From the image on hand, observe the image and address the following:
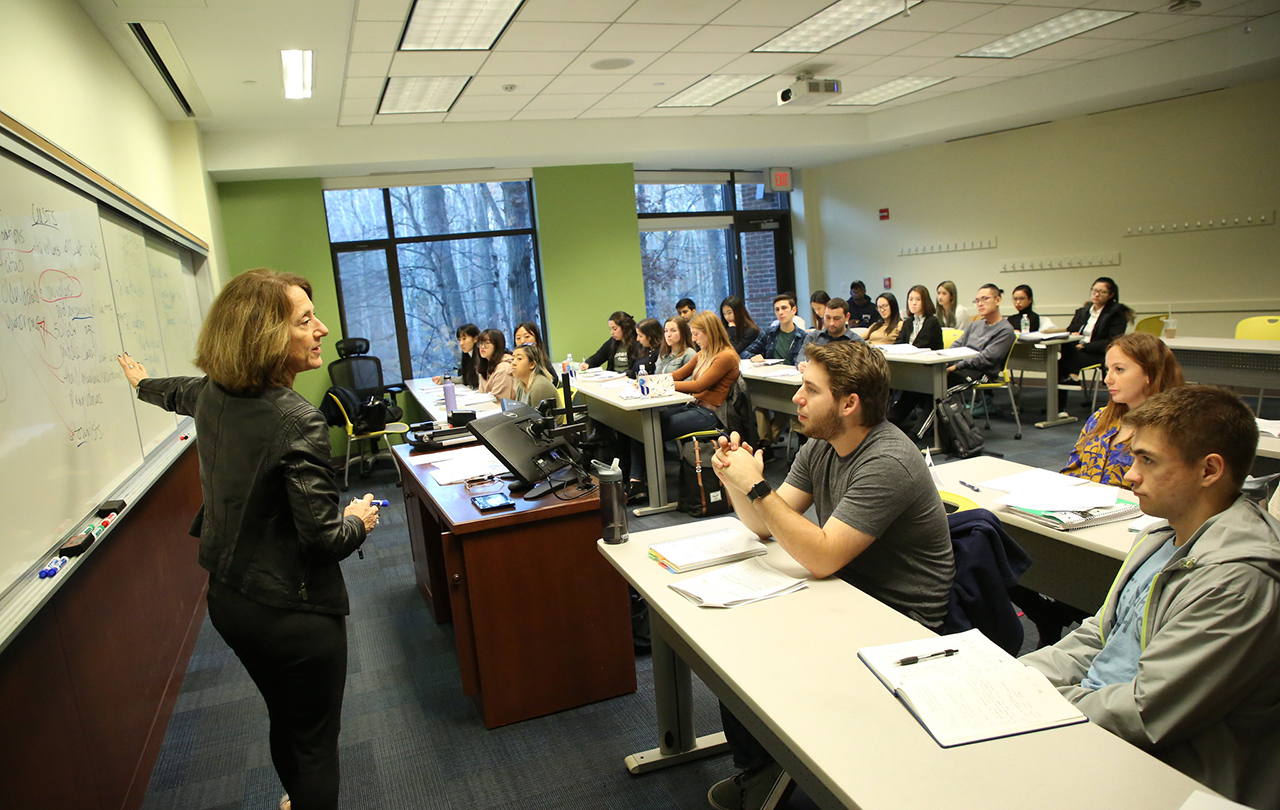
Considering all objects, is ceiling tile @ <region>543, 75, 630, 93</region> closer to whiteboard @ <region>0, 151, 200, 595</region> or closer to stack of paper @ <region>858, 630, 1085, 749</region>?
whiteboard @ <region>0, 151, 200, 595</region>

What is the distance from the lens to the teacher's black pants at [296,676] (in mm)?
1659

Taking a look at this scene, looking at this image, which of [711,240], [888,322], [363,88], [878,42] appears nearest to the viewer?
[878,42]

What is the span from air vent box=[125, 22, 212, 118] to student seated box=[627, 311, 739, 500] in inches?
133

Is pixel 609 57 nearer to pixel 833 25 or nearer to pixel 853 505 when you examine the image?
pixel 833 25

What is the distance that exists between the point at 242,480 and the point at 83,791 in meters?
0.97

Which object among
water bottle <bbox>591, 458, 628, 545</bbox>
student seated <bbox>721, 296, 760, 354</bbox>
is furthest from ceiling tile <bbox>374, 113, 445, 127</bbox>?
water bottle <bbox>591, 458, 628, 545</bbox>

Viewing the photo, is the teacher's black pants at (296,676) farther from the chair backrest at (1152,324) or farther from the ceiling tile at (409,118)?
the chair backrest at (1152,324)

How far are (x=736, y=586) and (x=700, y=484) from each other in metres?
2.86

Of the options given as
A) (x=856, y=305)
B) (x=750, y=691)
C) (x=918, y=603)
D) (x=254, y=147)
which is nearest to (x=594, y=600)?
(x=918, y=603)

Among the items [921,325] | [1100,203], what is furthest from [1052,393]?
[1100,203]

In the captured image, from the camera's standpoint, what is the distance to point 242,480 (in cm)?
162

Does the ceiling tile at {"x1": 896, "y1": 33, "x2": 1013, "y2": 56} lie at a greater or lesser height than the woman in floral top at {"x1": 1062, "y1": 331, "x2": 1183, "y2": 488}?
greater

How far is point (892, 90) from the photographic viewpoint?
7.25 metres

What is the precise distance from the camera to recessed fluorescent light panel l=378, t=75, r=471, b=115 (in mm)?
5633
